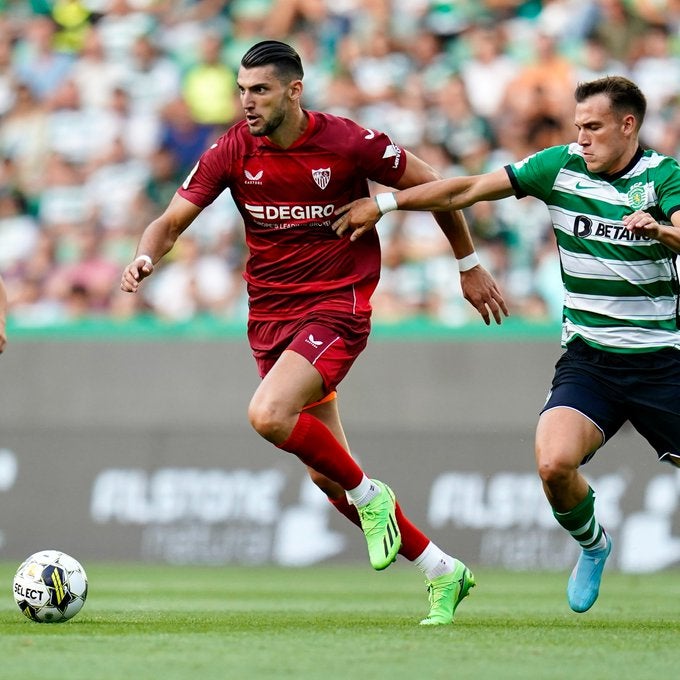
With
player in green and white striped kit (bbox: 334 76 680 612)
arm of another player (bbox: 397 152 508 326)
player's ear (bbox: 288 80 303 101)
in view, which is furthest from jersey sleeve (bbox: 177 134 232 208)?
player in green and white striped kit (bbox: 334 76 680 612)

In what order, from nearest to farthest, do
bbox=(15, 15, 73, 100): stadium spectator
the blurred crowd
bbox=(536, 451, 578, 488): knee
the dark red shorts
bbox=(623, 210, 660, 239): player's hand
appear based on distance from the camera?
bbox=(623, 210, 660, 239): player's hand, bbox=(536, 451, 578, 488): knee, the dark red shorts, the blurred crowd, bbox=(15, 15, 73, 100): stadium spectator

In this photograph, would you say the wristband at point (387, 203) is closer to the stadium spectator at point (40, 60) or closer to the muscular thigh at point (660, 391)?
the muscular thigh at point (660, 391)

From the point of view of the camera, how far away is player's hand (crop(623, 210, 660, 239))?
6.58 m

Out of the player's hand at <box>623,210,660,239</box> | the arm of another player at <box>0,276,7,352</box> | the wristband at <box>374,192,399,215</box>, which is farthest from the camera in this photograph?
the arm of another player at <box>0,276,7,352</box>

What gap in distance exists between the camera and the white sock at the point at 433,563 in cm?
769

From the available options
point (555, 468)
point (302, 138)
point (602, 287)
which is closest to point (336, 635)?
point (555, 468)

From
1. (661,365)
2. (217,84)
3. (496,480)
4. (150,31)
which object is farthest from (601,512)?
(150,31)

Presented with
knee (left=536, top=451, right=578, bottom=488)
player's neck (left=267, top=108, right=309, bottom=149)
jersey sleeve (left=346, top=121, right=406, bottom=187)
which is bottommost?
knee (left=536, top=451, right=578, bottom=488)

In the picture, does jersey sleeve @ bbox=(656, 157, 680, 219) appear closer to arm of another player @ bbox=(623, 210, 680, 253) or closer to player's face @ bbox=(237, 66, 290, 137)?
arm of another player @ bbox=(623, 210, 680, 253)

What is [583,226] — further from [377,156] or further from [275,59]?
[275,59]

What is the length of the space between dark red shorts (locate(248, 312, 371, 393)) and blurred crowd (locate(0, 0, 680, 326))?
5.54m

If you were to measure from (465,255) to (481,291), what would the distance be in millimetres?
215

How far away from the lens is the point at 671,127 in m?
14.2

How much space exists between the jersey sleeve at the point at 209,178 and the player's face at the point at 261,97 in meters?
0.27
